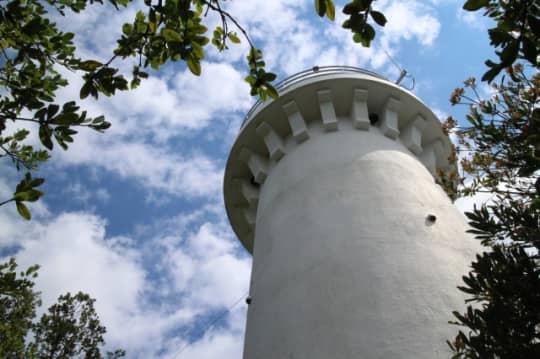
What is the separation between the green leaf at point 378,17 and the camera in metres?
2.29

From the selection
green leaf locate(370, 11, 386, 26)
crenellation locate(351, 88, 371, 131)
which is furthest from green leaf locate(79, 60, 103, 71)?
crenellation locate(351, 88, 371, 131)

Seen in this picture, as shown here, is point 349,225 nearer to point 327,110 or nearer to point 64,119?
point 327,110

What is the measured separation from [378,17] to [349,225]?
13.6 feet

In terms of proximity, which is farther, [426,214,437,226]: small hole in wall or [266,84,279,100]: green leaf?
[426,214,437,226]: small hole in wall

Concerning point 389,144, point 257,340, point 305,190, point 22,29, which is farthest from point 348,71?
point 22,29

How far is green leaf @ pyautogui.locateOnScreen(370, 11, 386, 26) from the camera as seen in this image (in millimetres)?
2285

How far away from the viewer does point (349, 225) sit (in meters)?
6.12

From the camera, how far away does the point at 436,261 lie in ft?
18.3

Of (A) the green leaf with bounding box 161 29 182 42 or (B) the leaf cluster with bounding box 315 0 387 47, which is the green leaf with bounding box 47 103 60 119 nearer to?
(A) the green leaf with bounding box 161 29 182 42

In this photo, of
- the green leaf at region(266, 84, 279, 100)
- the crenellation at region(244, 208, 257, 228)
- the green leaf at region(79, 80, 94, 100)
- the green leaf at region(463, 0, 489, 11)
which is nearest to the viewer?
the green leaf at region(463, 0, 489, 11)

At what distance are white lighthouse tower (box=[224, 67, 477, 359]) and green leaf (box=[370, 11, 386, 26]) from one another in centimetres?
347

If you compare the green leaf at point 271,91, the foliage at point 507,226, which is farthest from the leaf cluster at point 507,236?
the green leaf at point 271,91

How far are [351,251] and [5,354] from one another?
5.89 m

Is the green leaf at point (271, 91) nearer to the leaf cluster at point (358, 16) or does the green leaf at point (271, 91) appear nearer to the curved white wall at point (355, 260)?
the leaf cluster at point (358, 16)
